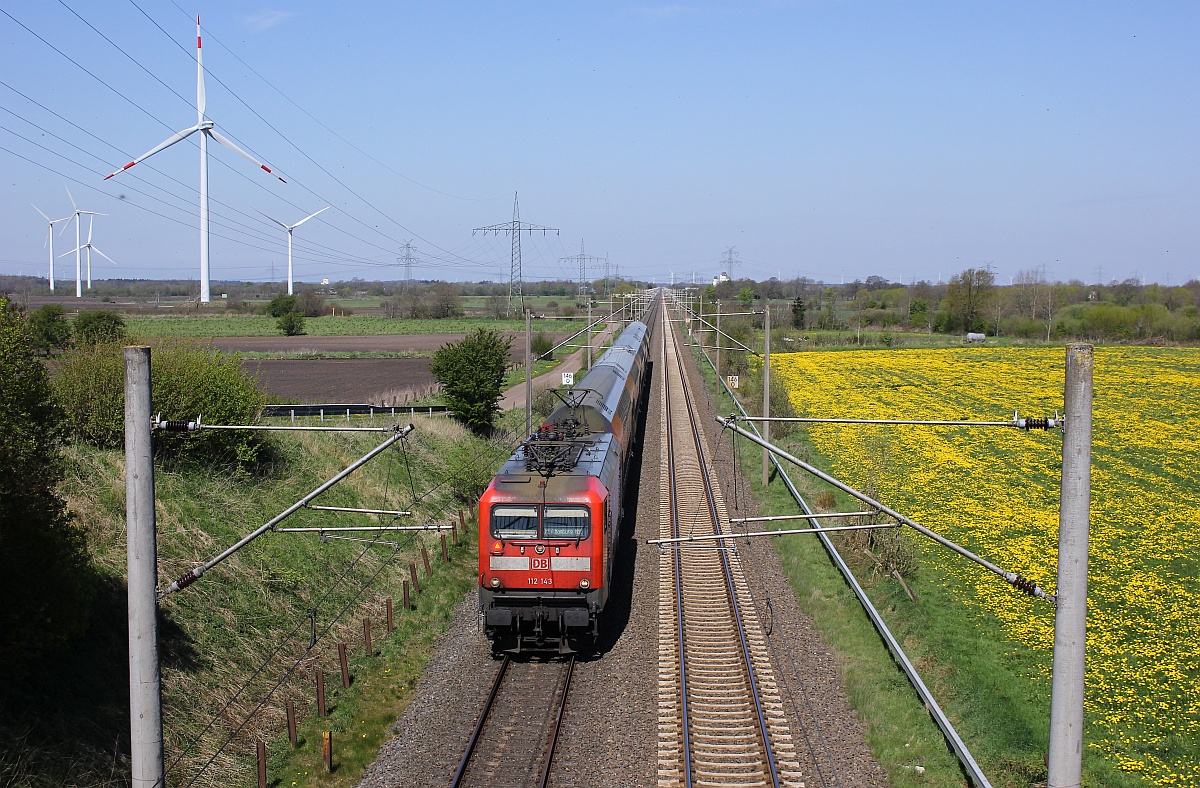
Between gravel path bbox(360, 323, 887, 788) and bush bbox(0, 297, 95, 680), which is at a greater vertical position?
bush bbox(0, 297, 95, 680)

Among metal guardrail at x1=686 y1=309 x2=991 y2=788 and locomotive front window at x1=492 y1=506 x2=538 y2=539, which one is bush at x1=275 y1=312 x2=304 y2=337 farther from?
locomotive front window at x1=492 y1=506 x2=538 y2=539

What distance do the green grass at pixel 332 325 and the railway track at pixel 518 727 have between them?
74933 millimetres

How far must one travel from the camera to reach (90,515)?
17.2m

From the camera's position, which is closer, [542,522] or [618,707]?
[618,707]

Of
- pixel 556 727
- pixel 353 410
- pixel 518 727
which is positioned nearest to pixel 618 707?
pixel 556 727

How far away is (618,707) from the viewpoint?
14656mm

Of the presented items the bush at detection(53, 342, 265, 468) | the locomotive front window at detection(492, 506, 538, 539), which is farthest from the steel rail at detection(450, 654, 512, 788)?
the bush at detection(53, 342, 265, 468)

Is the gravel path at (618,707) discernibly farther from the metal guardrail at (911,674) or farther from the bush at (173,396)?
the bush at (173,396)

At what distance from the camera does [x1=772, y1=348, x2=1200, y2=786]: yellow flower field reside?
1480 cm

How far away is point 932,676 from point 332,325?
102141mm

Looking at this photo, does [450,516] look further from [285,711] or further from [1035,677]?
[1035,677]

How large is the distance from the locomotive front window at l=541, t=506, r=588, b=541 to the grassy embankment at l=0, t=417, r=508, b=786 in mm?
3880

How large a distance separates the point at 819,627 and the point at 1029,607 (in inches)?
192

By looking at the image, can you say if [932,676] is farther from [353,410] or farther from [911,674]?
[353,410]
